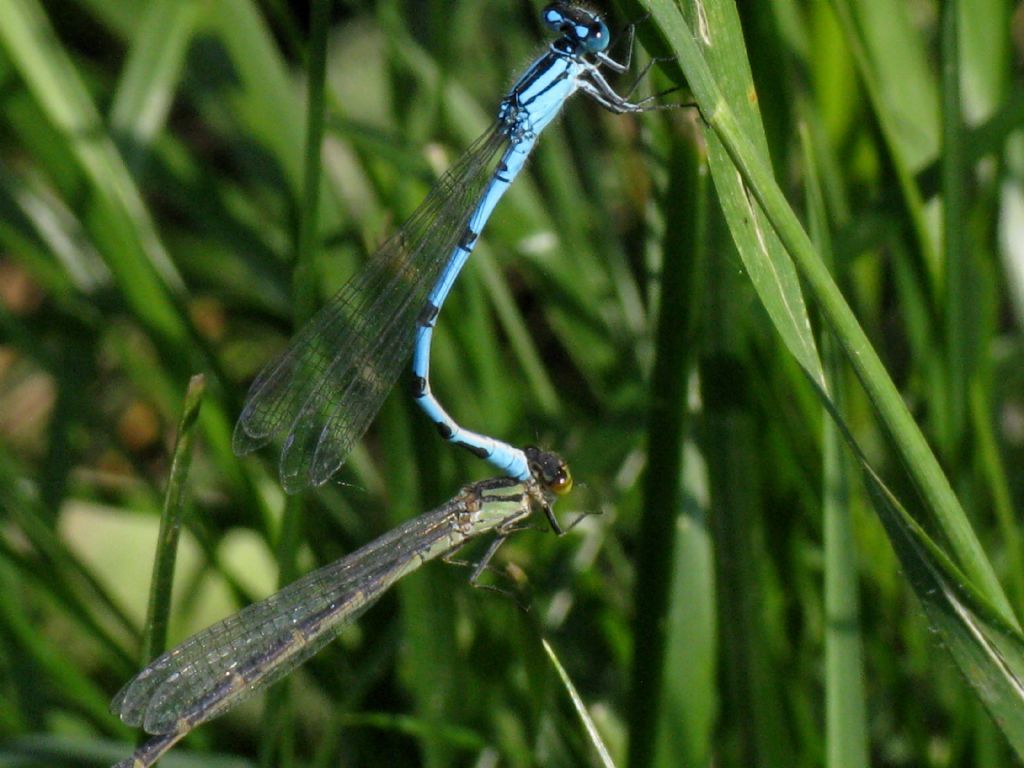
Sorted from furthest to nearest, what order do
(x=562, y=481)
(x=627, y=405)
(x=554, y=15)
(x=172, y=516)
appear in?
(x=627, y=405) → (x=562, y=481) → (x=554, y=15) → (x=172, y=516)

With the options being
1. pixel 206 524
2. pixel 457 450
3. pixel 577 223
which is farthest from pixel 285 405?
pixel 577 223

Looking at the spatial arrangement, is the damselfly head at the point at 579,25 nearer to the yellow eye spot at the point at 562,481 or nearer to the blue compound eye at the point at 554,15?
the blue compound eye at the point at 554,15

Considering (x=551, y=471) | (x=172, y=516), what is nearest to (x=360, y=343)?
(x=551, y=471)

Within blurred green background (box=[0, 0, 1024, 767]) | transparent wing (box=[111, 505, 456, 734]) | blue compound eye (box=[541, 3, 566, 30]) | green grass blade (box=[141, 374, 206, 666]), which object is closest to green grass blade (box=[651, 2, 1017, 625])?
blurred green background (box=[0, 0, 1024, 767])

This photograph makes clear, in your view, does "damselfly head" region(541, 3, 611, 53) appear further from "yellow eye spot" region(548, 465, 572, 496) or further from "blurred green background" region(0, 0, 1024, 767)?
"yellow eye spot" region(548, 465, 572, 496)

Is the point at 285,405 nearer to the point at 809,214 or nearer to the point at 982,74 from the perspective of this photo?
the point at 809,214

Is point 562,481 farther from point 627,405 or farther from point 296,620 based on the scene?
point 296,620
